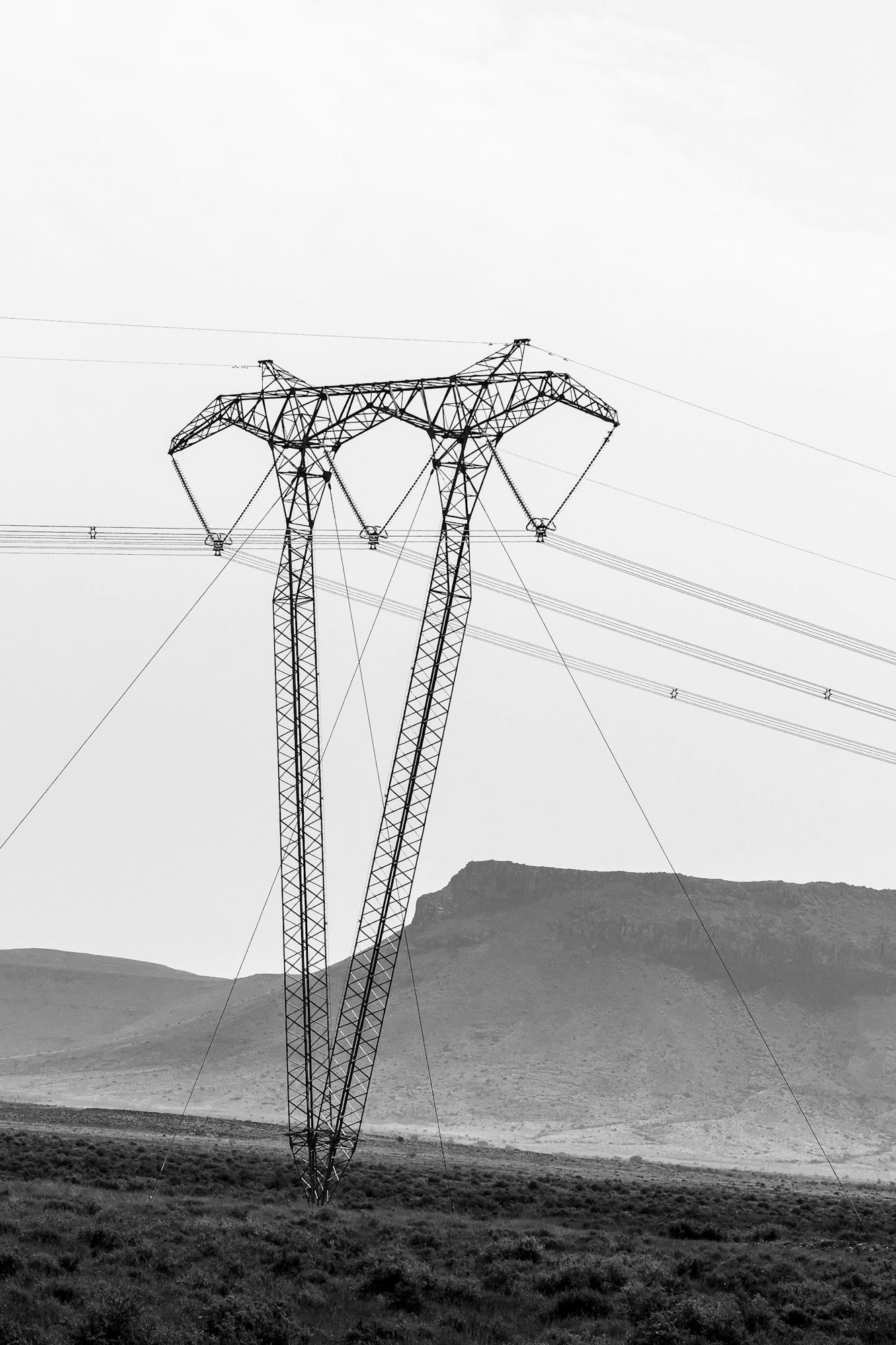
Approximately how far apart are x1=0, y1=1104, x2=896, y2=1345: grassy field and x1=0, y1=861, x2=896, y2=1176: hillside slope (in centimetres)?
6994

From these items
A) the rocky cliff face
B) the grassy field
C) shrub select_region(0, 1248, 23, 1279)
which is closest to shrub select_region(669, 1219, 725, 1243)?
the grassy field

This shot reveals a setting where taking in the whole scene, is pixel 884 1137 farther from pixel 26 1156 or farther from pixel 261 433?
pixel 261 433

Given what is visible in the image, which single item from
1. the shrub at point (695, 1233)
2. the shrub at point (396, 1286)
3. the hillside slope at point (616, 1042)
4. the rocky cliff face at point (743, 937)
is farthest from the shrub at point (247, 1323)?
the rocky cliff face at point (743, 937)

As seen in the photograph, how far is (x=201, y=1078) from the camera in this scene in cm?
14925

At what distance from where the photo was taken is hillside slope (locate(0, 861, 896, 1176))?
133 m

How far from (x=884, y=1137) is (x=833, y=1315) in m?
121

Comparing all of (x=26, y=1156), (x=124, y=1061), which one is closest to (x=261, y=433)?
(x=26, y=1156)

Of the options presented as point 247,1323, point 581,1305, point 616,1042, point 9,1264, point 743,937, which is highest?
point 743,937

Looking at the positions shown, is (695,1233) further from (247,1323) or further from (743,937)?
(743,937)

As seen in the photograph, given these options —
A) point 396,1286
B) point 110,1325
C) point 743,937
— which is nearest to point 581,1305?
point 396,1286

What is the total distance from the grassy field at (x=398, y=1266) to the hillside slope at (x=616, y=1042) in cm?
6994

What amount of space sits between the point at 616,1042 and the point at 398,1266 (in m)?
135

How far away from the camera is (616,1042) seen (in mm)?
159500

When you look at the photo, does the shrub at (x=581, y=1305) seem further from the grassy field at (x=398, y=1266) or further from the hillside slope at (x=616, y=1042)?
the hillside slope at (x=616, y=1042)
